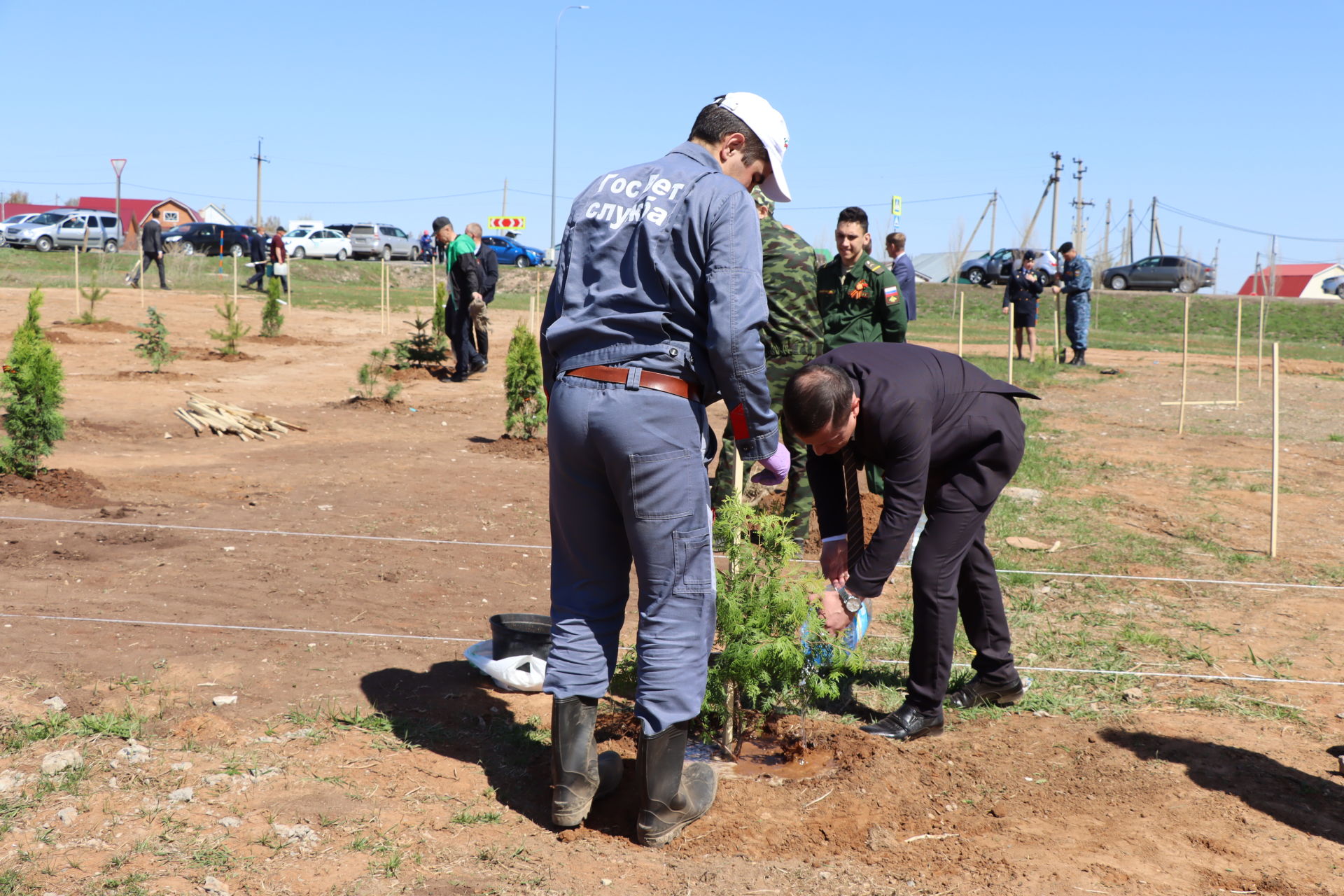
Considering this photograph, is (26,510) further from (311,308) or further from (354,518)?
(311,308)

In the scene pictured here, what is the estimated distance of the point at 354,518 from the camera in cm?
670

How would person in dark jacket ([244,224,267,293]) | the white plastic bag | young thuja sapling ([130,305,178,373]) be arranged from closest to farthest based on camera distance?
1. the white plastic bag
2. young thuja sapling ([130,305,178,373])
3. person in dark jacket ([244,224,267,293])

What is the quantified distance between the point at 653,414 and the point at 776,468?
551 mm

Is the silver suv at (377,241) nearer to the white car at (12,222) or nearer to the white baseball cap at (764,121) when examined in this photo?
the white car at (12,222)

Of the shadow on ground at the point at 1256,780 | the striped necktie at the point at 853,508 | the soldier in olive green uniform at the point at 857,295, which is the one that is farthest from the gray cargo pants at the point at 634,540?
the soldier in olive green uniform at the point at 857,295

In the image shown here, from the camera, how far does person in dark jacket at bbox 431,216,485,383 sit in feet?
41.5

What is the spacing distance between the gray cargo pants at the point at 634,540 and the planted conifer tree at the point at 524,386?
628cm

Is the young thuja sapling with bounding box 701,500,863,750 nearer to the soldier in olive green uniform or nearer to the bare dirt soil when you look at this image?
the bare dirt soil

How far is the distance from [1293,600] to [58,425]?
7.45 metres

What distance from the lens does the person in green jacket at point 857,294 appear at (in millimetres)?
6449

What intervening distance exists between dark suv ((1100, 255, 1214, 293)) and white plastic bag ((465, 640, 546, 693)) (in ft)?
124

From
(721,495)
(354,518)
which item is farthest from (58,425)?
(721,495)

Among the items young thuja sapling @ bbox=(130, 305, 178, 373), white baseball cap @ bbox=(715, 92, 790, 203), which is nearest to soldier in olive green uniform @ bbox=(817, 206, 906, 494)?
white baseball cap @ bbox=(715, 92, 790, 203)

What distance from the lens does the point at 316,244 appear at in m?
39.0
